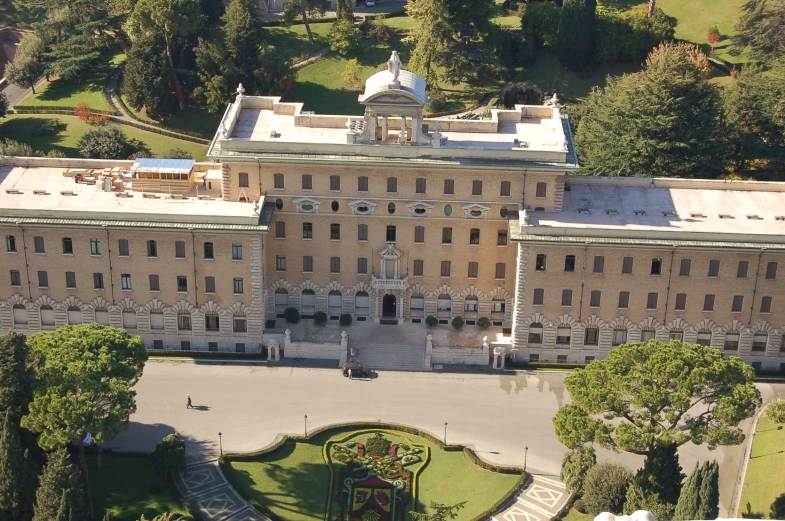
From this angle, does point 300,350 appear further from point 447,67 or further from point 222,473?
point 447,67

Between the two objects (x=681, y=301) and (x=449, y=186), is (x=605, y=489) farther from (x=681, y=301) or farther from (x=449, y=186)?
(x=449, y=186)

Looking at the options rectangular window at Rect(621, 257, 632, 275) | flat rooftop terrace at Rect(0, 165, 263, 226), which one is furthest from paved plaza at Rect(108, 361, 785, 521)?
flat rooftop terrace at Rect(0, 165, 263, 226)

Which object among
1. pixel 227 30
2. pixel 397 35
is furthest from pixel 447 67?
Result: pixel 227 30

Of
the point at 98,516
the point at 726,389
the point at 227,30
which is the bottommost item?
the point at 98,516

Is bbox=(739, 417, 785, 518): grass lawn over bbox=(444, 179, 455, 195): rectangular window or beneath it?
beneath

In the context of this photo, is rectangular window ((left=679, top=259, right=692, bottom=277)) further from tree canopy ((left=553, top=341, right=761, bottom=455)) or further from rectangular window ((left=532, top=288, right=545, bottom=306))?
tree canopy ((left=553, top=341, right=761, bottom=455))
